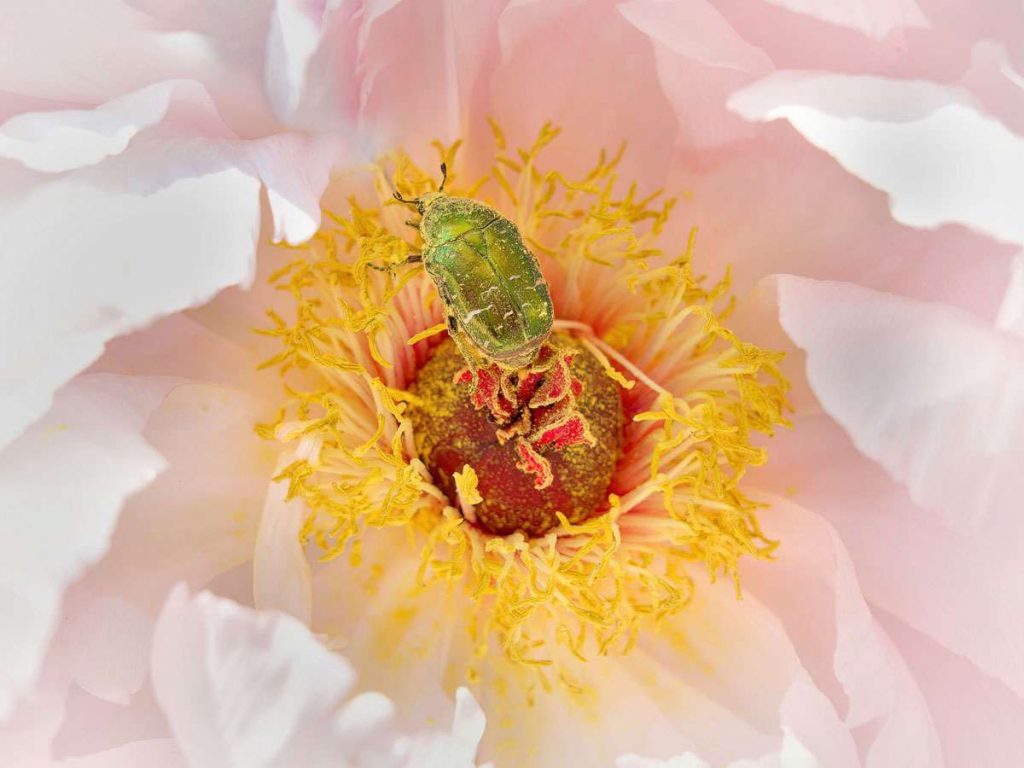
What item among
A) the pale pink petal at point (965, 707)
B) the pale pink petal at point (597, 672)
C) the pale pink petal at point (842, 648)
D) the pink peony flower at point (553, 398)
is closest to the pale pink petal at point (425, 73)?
the pink peony flower at point (553, 398)

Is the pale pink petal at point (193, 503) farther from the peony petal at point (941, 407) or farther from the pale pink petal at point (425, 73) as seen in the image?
the peony petal at point (941, 407)

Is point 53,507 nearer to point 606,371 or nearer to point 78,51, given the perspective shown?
point 78,51

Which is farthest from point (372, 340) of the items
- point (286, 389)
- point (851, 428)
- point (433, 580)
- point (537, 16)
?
point (851, 428)

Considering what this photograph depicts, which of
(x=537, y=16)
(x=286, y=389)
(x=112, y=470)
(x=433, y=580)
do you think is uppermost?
(x=537, y=16)

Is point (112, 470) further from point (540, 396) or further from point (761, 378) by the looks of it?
point (761, 378)

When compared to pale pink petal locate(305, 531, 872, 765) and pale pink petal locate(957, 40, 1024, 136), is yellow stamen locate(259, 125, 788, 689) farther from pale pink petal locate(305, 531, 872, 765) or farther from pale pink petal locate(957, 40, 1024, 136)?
pale pink petal locate(957, 40, 1024, 136)

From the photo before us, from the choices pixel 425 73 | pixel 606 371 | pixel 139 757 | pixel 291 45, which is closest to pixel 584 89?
pixel 425 73
